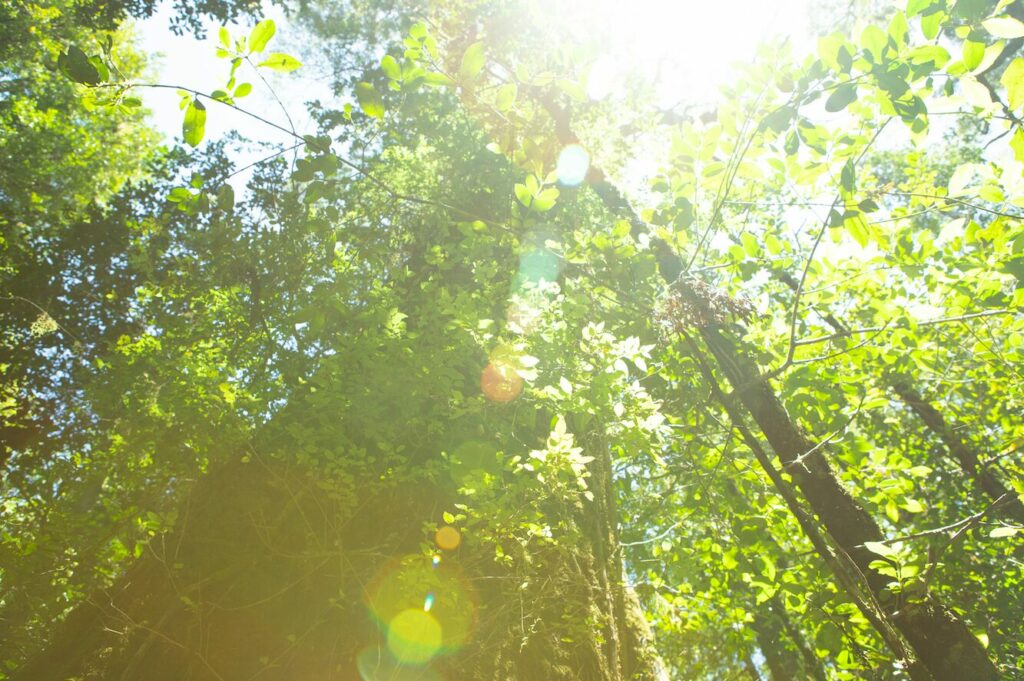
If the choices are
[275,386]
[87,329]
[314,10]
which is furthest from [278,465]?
[314,10]

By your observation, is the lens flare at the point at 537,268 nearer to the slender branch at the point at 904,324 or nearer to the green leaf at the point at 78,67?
the slender branch at the point at 904,324

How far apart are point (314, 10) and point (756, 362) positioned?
8554 mm

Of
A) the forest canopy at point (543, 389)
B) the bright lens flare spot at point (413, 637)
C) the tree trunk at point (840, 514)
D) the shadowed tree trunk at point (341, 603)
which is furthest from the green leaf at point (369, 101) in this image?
the bright lens flare spot at point (413, 637)

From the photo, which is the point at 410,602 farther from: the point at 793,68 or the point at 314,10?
the point at 314,10

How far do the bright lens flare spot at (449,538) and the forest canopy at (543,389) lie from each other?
0.04m

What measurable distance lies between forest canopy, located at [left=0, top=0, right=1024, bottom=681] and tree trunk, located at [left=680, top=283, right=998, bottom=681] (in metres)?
0.02

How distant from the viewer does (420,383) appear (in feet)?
10.7

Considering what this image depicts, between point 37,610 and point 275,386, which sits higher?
point 275,386

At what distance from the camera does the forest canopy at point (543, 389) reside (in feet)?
5.54

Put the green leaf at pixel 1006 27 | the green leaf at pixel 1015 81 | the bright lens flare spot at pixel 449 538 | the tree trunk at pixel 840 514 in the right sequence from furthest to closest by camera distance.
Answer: the bright lens flare spot at pixel 449 538, the tree trunk at pixel 840 514, the green leaf at pixel 1015 81, the green leaf at pixel 1006 27

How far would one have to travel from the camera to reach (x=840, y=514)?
2.67 m

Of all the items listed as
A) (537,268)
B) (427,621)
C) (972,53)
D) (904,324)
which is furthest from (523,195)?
(427,621)

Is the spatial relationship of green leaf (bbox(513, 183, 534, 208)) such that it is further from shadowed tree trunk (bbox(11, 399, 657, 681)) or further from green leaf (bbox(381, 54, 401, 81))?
shadowed tree trunk (bbox(11, 399, 657, 681))

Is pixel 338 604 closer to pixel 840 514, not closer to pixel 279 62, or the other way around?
pixel 840 514
